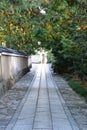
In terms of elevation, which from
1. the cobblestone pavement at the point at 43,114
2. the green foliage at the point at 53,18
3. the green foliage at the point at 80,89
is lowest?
the green foliage at the point at 80,89

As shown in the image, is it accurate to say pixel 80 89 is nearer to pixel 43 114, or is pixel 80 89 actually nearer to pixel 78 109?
pixel 78 109

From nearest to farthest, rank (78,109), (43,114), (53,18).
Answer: (43,114), (78,109), (53,18)

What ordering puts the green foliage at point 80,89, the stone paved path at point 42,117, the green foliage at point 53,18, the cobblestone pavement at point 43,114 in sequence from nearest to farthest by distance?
the stone paved path at point 42,117, the cobblestone pavement at point 43,114, the green foliage at point 53,18, the green foliage at point 80,89

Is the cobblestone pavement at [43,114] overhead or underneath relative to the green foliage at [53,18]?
underneath

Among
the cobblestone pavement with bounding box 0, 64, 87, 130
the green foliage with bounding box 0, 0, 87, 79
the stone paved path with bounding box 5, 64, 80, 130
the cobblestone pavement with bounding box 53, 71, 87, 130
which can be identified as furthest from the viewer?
the green foliage with bounding box 0, 0, 87, 79

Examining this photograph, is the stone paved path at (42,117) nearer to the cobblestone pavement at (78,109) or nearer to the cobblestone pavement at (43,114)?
the cobblestone pavement at (43,114)

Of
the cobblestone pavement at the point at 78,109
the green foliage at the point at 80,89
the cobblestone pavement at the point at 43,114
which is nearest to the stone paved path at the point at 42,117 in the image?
the cobblestone pavement at the point at 43,114

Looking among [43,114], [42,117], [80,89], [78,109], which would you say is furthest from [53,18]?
[42,117]

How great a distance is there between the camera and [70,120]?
378 inches

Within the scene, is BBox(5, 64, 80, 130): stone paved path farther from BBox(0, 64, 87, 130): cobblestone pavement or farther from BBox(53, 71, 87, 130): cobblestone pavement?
BBox(53, 71, 87, 130): cobblestone pavement

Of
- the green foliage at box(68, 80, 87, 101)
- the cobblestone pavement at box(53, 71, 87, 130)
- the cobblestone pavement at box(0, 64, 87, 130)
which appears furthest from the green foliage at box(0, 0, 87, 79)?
the cobblestone pavement at box(0, 64, 87, 130)

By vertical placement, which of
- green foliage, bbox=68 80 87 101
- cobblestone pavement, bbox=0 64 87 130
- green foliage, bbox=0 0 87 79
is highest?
green foliage, bbox=0 0 87 79

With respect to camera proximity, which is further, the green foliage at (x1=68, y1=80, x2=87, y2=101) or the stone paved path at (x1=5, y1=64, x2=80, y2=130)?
the green foliage at (x1=68, y1=80, x2=87, y2=101)

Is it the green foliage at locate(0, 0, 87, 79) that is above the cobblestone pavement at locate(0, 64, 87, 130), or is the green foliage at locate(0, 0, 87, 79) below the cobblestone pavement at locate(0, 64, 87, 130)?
above
